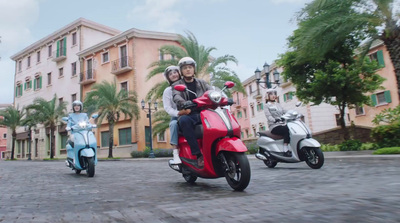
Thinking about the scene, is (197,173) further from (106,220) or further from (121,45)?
(121,45)

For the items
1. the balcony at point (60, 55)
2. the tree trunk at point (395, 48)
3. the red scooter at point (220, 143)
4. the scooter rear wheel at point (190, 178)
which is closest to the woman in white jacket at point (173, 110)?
the scooter rear wheel at point (190, 178)

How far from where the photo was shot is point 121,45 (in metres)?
31.7

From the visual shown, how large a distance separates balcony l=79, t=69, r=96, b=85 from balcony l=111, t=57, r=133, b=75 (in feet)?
9.64

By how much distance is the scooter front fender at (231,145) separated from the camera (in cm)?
389

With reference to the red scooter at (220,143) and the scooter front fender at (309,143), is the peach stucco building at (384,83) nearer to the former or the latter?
the scooter front fender at (309,143)

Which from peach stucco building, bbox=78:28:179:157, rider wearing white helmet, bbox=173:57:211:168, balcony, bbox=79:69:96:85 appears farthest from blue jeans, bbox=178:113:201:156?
balcony, bbox=79:69:96:85

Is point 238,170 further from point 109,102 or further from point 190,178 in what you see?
point 109,102

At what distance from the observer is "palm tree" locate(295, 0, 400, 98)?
11414mm

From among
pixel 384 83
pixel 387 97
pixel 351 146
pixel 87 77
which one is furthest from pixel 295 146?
pixel 87 77

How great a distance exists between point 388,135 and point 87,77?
2939 cm

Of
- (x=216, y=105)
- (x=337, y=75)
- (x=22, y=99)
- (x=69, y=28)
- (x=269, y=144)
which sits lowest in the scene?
(x=269, y=144)

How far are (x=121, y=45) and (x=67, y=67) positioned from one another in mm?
9419

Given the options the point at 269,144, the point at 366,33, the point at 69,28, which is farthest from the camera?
the point at 69,28

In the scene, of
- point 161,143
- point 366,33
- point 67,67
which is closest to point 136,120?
point 161,143
